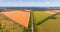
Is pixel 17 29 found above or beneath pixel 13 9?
beneath

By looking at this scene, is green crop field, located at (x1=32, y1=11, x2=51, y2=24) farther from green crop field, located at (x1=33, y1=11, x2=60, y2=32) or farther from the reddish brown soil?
the reddish brown soil

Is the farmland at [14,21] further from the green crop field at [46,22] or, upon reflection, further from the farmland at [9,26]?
the green crop field at [46,22]

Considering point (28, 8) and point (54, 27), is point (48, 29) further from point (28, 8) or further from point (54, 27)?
point (28, 8)


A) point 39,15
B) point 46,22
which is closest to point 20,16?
point 39,15

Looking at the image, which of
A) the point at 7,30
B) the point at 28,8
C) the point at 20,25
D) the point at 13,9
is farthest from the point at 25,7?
the point at 7,30

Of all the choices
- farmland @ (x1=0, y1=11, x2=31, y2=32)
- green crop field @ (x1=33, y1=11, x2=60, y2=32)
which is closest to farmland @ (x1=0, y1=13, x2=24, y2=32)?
farmland @ (x1=0, y1=11, x2=31, y2=32)

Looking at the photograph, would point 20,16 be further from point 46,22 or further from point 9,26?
point 46,22

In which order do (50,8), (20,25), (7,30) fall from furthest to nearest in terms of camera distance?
(50,8)
(20,25)
(7,30)
